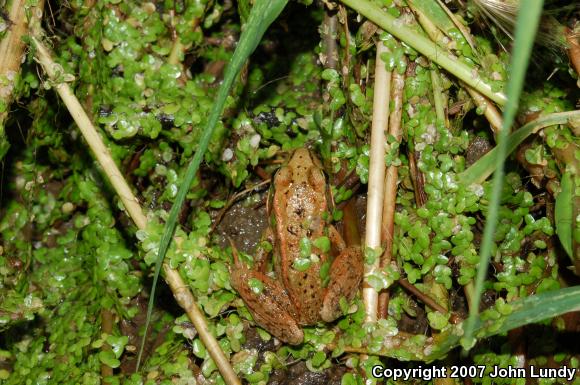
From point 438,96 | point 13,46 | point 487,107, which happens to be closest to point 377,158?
point 438,96

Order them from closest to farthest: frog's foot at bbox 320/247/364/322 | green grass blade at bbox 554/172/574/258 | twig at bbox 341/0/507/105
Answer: green grass blade at bbox 554/172/574/258 → twig at bbox 341/0/507/105 → frog's foot at bbox 320/247/364/322

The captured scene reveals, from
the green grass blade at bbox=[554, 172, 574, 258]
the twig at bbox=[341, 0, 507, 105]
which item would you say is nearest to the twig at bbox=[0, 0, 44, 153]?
the twig at bbox=[341, 0, 507, 105]

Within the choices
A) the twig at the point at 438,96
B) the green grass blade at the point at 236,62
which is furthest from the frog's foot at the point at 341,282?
the green grass blade at the point at 236,62

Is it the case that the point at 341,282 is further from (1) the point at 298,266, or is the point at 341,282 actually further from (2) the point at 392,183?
(2) the point at 392,183

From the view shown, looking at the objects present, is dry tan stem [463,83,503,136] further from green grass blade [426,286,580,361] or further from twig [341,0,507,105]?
green grass blade [426,286,580,361]

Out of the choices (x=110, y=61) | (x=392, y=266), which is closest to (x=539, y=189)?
(x=392, y=266)
